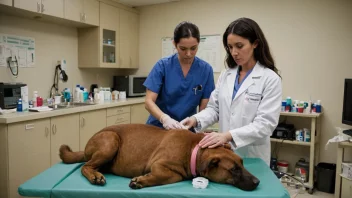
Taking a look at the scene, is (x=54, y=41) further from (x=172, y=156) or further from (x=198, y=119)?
(x=172, y=156)

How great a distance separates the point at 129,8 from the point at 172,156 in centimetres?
372

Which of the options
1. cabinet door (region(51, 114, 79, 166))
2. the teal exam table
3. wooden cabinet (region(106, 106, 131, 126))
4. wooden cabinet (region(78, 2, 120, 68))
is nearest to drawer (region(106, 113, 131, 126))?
wooden cabinet (region(106, 106, 131, 126))

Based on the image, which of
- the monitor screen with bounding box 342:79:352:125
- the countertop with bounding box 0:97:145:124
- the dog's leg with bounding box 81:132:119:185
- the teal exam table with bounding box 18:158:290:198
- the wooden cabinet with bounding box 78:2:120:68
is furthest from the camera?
the wooden cabinet with bounding box 78:2:120:68

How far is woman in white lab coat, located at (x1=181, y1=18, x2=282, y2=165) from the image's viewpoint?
136 cm

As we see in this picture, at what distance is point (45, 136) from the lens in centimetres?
275

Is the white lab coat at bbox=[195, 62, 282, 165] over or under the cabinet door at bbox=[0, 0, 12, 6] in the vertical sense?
under

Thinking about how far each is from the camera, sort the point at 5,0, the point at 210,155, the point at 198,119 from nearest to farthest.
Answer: the point at 210,155 < the point at 198,119 < the point at 5,0

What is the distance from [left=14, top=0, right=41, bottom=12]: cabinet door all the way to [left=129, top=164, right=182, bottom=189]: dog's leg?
2459 mm

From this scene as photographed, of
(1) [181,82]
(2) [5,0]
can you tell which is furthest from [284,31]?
(2) [5,0]

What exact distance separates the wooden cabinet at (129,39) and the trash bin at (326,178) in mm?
3123

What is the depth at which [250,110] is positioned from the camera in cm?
146

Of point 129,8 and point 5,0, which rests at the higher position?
point 129,8

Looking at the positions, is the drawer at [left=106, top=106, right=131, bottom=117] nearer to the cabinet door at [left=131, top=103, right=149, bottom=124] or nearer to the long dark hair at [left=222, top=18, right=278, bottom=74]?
the cabinet door at [left=131, top=103, right=149, bottom=124]

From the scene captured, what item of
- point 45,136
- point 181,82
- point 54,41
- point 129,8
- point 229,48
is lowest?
point 45,136
